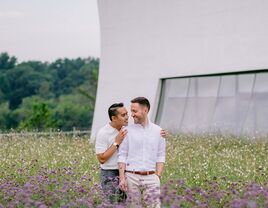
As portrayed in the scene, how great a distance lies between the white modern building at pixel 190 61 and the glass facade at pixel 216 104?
0.08 feet

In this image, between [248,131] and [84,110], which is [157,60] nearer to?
[248,131]

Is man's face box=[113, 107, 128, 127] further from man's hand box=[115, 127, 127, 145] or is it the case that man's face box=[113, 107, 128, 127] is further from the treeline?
the treeline

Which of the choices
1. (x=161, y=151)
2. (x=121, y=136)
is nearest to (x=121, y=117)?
(x=121, y=136)

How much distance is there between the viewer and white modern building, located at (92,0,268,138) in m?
18.5

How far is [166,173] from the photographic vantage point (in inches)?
440

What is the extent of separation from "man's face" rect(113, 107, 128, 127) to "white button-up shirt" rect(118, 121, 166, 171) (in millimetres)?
211

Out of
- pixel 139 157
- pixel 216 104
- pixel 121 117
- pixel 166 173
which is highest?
pixel 216 104

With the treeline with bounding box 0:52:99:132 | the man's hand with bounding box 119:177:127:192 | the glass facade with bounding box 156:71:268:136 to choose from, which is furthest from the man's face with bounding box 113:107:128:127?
the treeline with bounding box 0:52:99:132

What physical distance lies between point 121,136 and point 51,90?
67.8m

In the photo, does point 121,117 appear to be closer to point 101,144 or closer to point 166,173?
point 101,144

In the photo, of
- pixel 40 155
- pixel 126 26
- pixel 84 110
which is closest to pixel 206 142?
pixel 40 155

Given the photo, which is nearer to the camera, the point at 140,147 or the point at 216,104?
the point at 140,147

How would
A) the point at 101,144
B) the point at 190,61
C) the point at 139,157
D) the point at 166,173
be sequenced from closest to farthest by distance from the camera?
1. the point at 139,157
2. the point at 101,144
3. the point at 166,173
4. the point at 190,61

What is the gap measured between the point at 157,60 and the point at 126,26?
1.61 meters
